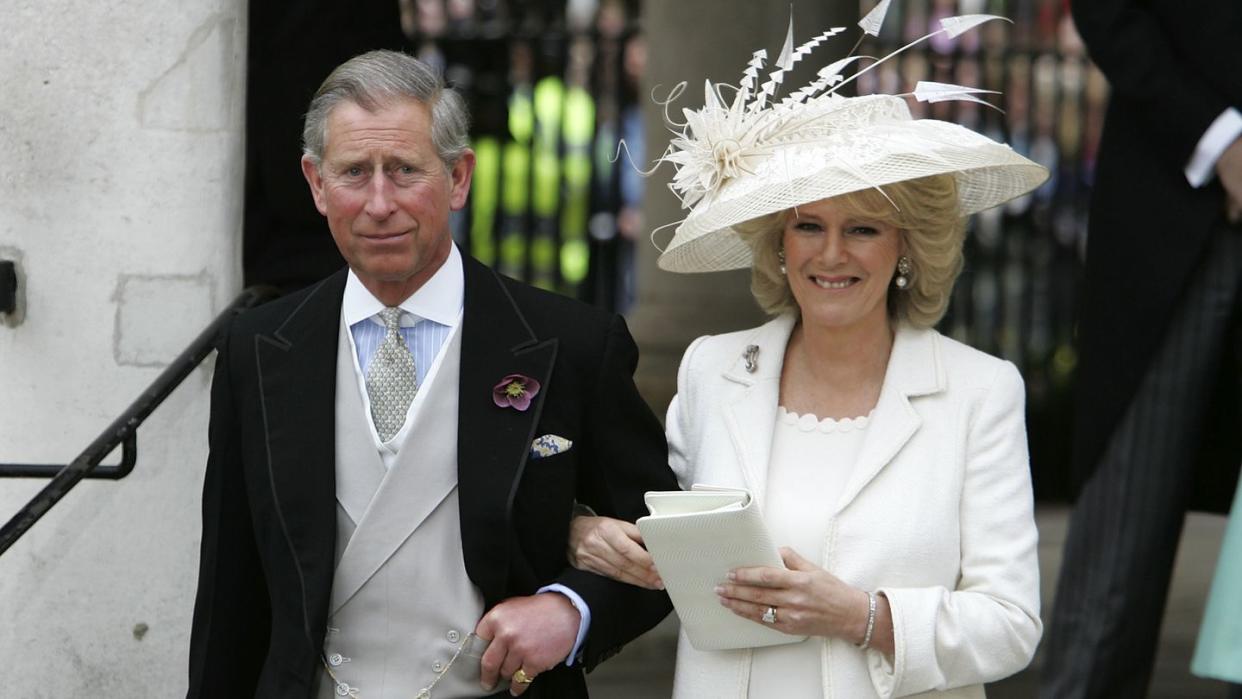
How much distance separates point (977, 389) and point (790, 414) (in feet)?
1.09

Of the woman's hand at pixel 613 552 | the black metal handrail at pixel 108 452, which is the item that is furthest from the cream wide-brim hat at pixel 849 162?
the black metal handrail at pixel 108 452

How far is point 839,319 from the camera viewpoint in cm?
319

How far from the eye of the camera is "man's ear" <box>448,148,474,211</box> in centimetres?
314

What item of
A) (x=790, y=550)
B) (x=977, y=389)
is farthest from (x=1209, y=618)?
(x=790, y=550)

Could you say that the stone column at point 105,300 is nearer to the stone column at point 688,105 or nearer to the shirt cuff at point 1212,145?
the shirt cuff at point 1212,145

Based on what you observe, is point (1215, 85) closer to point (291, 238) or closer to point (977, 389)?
point (977, 389)

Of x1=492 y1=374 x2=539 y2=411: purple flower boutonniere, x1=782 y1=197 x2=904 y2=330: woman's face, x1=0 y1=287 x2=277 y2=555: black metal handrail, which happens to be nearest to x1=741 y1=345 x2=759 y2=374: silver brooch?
x1=782 y1=197 x2=904 y2=330: woman's face

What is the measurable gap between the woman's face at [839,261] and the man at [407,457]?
13.3 inches

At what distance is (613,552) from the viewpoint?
308cm

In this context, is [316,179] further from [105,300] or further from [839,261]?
[105,300]

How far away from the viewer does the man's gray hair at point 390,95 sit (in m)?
3.04

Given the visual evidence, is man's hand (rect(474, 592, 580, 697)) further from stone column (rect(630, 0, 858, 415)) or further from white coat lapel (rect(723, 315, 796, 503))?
stone column (rect(630, 0, 858, 415))

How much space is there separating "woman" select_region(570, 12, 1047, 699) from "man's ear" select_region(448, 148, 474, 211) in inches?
15.9

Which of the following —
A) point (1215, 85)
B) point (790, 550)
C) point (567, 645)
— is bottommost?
point (567, 645)
